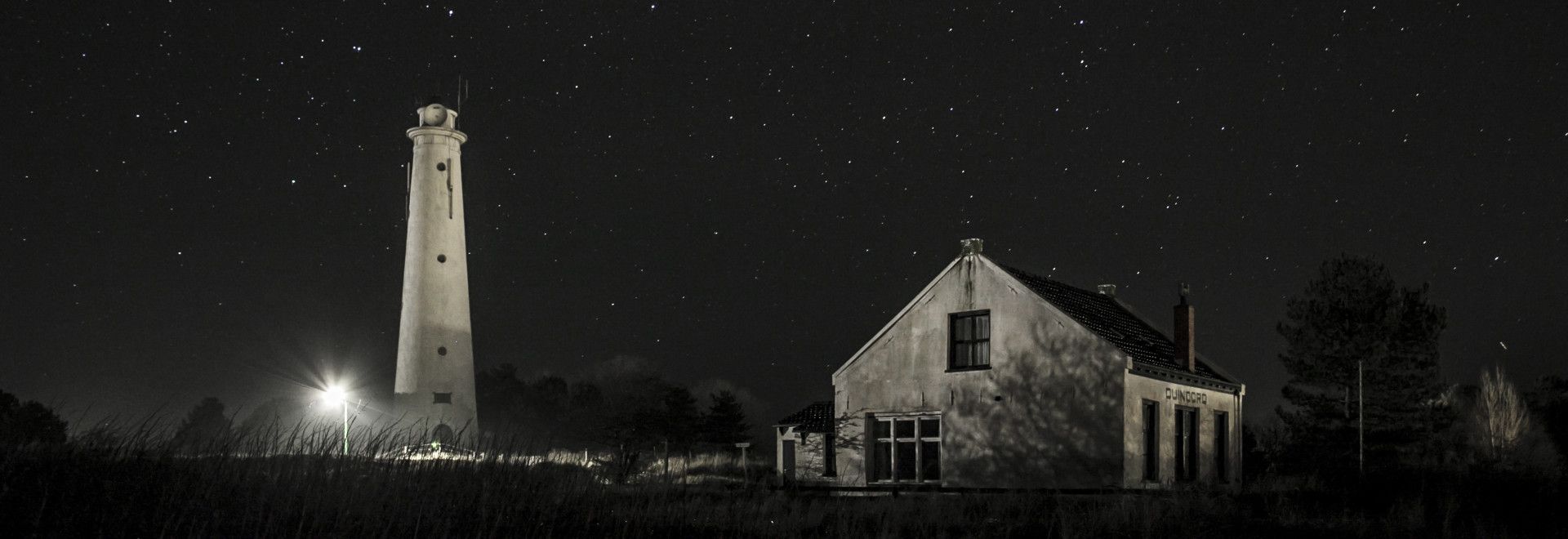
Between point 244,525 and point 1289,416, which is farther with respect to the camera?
point 1289,416

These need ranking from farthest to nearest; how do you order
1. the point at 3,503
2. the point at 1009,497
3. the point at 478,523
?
1. the point at 1009,497
2. the point at 478,523
3. the point at 3,503

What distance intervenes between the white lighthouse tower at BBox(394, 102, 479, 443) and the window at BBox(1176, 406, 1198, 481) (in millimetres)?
22302

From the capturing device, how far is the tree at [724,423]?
6006 cm

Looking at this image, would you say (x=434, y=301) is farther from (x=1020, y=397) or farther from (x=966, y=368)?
(x=1020, y=397)

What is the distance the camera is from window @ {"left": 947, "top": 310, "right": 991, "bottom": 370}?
27.2 meters

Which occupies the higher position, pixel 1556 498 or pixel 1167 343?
pixel 1167 343

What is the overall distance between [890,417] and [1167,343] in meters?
7.70

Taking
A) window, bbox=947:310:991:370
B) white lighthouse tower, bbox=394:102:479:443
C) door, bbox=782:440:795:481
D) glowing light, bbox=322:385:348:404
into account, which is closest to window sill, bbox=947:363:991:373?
window, bbox=947:310:991:370

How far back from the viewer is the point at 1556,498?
69.2 ft

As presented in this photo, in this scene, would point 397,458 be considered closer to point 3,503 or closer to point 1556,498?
point 3,503

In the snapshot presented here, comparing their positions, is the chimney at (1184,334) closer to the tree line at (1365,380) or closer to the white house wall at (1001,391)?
the white house wall at (1001,391)

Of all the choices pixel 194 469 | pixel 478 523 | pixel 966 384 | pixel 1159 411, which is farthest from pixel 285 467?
pixel 1159 411

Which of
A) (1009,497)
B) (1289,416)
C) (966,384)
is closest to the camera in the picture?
(1009,497)

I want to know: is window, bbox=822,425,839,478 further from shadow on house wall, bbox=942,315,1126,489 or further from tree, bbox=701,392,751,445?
tree, bbox=701,392,751,445
